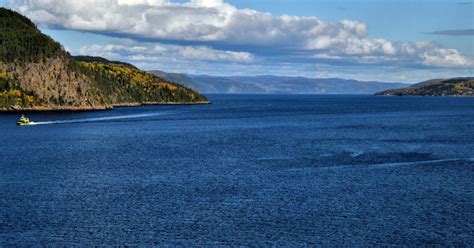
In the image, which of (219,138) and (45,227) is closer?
(45,227)

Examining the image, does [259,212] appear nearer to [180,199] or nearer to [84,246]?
[180,199]

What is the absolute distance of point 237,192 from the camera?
79875 millimetres

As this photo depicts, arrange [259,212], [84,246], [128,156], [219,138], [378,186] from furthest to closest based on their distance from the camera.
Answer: [219,138]
[128,156]
[378,186]
[259,212]
[84,246]

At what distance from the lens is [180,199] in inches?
2980

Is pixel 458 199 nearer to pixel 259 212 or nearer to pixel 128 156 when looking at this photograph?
pixel 259 212

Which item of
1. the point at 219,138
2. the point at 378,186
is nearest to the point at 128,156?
the point at 219,138

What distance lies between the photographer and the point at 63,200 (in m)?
75.2

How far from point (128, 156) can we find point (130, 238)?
63151 millimetres

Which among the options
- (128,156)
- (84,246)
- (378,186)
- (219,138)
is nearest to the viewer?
(84,246)

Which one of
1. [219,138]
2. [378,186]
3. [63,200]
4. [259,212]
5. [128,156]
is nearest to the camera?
[259,212]

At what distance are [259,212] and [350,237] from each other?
13.0 metres

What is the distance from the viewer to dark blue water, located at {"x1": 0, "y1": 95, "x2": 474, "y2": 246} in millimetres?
59875

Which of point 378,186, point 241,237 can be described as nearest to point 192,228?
point 241,237

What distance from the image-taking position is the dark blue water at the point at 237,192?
59.9 meters
